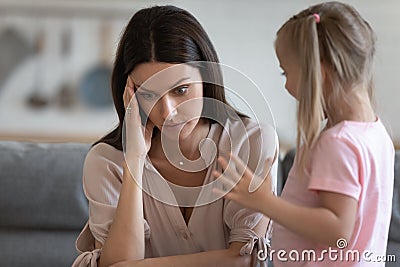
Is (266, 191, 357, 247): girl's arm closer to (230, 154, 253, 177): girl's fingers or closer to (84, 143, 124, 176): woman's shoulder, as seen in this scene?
(230, 154, 253, 177): girl's fingers

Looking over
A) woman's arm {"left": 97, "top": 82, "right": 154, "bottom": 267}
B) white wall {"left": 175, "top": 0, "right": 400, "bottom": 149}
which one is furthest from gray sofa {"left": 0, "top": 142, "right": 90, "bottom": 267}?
white wall {"left": 175, "top": 0, "right": 400, "bottom": 149}

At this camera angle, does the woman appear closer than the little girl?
No

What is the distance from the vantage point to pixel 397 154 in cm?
184

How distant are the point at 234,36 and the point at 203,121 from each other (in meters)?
1.93

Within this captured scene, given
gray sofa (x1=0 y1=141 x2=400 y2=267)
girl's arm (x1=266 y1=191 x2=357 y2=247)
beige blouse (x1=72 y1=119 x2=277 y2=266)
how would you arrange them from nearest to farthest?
1. girl's arm (x1=266 y1=191 x2=357 y2=247)
2. beige blouse (x1=72 y1=119 x2=277 y2=266)
3. gray sofa (x1=0 y1=141 x2=400 y2=267)

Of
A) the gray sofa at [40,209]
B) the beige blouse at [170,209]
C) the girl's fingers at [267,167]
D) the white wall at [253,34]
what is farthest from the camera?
the white wall at [253,34]

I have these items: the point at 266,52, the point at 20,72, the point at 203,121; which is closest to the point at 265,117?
the point at 203,121

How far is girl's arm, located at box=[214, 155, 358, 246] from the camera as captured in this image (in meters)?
0.99

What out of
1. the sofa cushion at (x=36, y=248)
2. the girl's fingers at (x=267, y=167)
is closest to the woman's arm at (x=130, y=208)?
the girl's fingers at (x=267, y=167)

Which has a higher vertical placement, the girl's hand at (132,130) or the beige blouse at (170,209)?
the girl's hand at (132,130)

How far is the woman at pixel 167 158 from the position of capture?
132 cm

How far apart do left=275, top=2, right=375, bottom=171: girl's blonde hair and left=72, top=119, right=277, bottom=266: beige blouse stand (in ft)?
1.07

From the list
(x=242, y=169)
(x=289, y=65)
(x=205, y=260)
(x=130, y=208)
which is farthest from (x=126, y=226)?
(x=289, y=65)

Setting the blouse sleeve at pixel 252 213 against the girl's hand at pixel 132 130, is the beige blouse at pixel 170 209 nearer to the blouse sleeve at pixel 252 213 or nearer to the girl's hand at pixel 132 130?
the blouse sleeve at pixel 252 213
